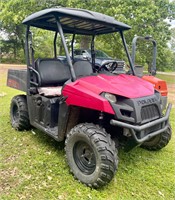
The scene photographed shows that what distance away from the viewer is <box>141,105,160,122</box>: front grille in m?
2.34

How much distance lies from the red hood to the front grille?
0.16 meters

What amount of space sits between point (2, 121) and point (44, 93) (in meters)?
1.64

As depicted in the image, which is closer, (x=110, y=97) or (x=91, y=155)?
(x=110, y=97)

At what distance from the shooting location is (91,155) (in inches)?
94.3

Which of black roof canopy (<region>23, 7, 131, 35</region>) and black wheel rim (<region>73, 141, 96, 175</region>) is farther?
black roof canopy (<region>23, 7, 131, 35</region>)

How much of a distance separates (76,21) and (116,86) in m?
1.33

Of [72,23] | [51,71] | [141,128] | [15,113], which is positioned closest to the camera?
[141,128]

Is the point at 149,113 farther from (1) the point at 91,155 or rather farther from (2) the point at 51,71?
(2) the point at 51,71

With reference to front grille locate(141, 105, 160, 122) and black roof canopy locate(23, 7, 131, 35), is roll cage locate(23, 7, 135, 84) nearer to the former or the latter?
black roof canopy locate(23, 7, 131, 35)

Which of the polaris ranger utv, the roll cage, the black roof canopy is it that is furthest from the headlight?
the black roof canopy

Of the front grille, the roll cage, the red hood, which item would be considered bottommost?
the front grille

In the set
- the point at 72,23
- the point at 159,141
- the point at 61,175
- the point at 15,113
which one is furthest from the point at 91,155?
the point at 15,113

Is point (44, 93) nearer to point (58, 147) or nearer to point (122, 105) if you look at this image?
point (58, 147)

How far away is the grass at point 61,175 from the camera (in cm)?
222
